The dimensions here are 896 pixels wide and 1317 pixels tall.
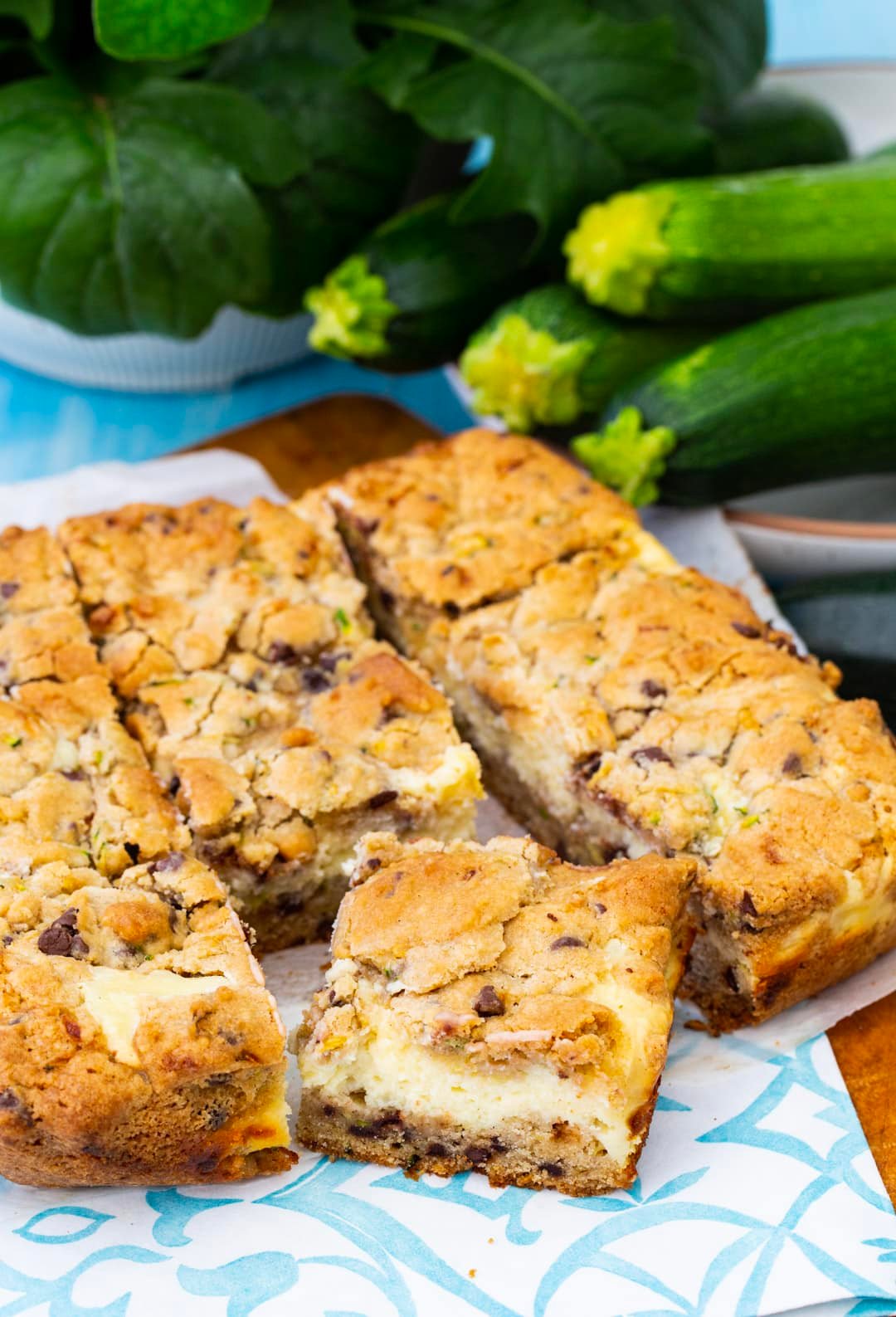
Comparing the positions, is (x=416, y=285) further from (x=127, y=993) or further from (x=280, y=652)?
(x=127, y=993)

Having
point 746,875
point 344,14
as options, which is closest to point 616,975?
point 746,875

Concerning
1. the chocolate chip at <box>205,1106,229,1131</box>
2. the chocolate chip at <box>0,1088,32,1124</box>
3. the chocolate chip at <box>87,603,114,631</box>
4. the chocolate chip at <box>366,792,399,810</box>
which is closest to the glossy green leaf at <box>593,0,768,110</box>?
the chocolate chip at <box>87,603,114,631</box>

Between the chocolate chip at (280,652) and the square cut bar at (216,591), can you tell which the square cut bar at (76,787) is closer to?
the square cut bar at (216,591)

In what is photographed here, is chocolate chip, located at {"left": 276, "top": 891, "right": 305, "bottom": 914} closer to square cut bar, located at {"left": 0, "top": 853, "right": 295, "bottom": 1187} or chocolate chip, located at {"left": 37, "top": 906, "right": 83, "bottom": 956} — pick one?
square cut bar, located at {"left": 0, "top": 853, "right": 295, "bottom": 1187}

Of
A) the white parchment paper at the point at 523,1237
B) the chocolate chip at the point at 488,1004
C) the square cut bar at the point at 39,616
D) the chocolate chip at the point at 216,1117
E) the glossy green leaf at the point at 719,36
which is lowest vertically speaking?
the white parchment paper at the point at 523,1237

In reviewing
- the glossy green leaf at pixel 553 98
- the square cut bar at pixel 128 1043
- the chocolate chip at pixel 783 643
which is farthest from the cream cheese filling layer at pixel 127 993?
the glossy green leaf at pixel 553 98

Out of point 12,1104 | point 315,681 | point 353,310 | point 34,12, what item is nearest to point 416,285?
point 353,310
